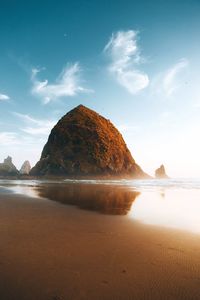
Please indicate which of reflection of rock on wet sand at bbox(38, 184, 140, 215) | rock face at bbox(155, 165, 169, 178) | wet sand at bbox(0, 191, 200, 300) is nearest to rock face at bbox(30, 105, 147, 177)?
reflection of rock on wet sand at bbox(38, 184, 140, 215)

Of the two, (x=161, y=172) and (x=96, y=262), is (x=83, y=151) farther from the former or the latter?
(x=161, y=172)

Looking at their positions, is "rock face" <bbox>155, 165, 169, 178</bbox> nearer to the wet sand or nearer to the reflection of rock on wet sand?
the reflection of rock on wet sand

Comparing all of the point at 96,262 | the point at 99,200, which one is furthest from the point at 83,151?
the point at 96,262

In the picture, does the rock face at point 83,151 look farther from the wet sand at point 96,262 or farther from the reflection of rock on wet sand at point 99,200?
the wet sand at point 96,262

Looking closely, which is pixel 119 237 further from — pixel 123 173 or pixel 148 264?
pixel 123 173

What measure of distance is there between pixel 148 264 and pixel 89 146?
84592mm

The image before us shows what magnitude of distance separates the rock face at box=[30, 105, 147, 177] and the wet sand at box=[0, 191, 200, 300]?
73514 millimetres

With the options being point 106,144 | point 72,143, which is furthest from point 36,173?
point 106,144

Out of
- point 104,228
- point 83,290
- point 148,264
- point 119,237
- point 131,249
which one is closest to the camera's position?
point 83,290

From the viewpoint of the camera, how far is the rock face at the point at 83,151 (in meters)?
82.0

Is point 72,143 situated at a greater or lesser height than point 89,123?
lesser

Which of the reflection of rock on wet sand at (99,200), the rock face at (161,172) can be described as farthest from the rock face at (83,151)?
the rock face at (161,172)

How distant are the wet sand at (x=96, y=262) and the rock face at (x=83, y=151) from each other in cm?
7351

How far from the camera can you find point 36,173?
84625 mm
